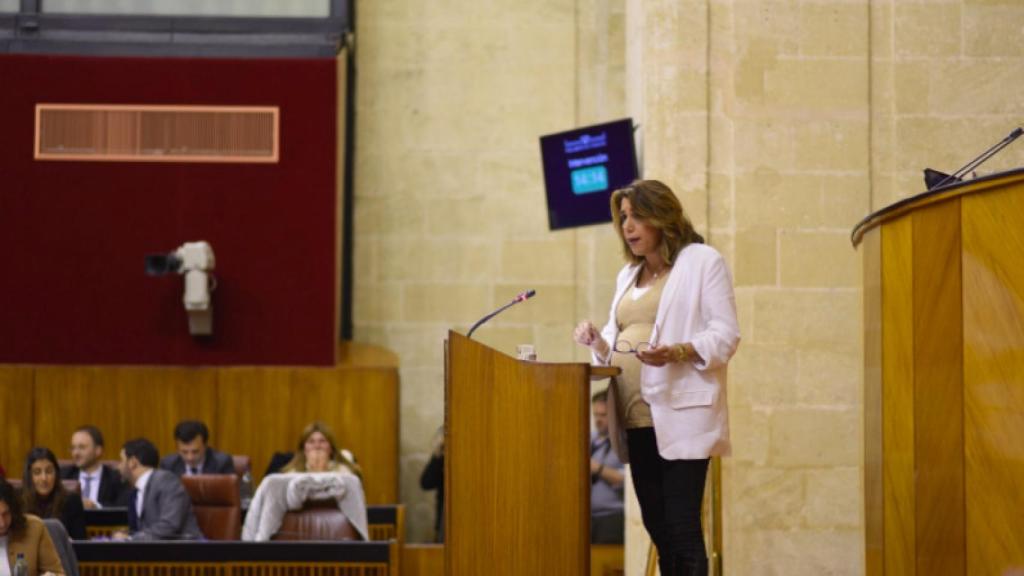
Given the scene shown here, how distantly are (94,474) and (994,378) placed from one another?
6.94 metres

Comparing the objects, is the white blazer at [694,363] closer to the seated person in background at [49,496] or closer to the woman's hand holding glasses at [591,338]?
the woman's hand holding glasses at [591,338]

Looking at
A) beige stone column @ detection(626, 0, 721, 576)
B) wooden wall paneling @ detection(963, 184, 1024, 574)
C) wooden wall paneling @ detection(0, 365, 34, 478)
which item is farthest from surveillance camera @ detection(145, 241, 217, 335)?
wooden wall paneling @ detection(963, 184, 1024, 574)

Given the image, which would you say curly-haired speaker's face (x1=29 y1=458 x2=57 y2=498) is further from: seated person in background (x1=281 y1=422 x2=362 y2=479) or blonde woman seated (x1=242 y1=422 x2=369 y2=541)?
seated person in background (x1=281 y1=422 x2=362 y2=479)

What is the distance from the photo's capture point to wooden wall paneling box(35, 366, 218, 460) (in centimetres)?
1162

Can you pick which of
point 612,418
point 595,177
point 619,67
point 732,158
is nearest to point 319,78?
point 619,67

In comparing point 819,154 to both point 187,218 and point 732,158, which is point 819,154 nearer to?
point 732,158

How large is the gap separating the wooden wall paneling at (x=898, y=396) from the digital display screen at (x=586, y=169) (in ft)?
12.7

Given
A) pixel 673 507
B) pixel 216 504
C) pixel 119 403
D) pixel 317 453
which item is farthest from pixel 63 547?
pixel 119 403

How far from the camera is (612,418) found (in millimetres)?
4922

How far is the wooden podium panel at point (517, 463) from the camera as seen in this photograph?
473cm

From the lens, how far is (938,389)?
181 inches

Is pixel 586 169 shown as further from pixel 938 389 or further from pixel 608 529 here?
pixel 938 389

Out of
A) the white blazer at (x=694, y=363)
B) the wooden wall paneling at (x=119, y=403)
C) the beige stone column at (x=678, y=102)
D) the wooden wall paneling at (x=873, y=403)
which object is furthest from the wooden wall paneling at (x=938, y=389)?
the wooden wall paneling at (x=119, y=403)

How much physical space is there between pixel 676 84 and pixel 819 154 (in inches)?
28.3
